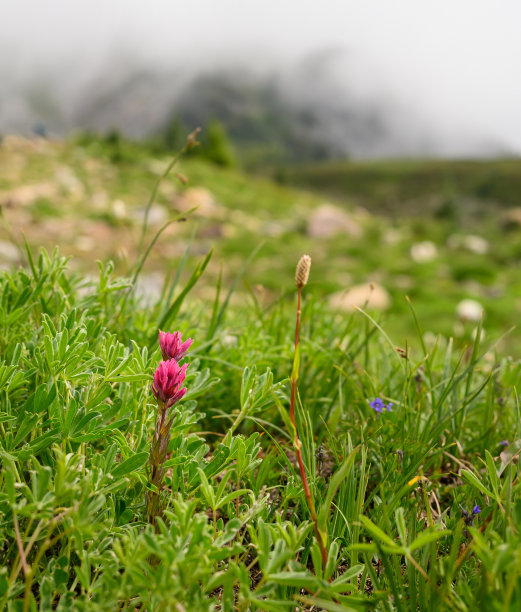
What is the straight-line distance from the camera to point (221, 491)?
3.01 feet

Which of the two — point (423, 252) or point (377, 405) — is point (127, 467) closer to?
point (377, 405)

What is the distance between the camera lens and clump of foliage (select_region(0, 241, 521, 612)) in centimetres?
75

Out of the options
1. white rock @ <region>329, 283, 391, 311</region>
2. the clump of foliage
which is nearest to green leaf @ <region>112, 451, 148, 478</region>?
the clump of foliage

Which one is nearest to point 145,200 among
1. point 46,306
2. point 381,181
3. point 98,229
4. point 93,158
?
point 98,229

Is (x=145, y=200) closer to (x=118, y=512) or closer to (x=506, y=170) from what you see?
(x=118, y=512)

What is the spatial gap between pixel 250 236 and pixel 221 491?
41.2 ft

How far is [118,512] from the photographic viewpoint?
0.94 m

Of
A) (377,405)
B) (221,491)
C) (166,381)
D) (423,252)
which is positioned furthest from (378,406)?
(423,252)

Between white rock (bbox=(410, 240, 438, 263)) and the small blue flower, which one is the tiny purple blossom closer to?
the small blue flower

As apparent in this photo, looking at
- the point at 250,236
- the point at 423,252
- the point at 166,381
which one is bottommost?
the point at 250,236

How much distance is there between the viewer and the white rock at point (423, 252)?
1157 cm

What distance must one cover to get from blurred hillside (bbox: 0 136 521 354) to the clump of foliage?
11.6 ft

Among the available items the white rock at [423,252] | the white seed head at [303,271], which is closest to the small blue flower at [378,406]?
the white seed head at [303,271]

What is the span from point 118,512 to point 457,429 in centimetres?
103
